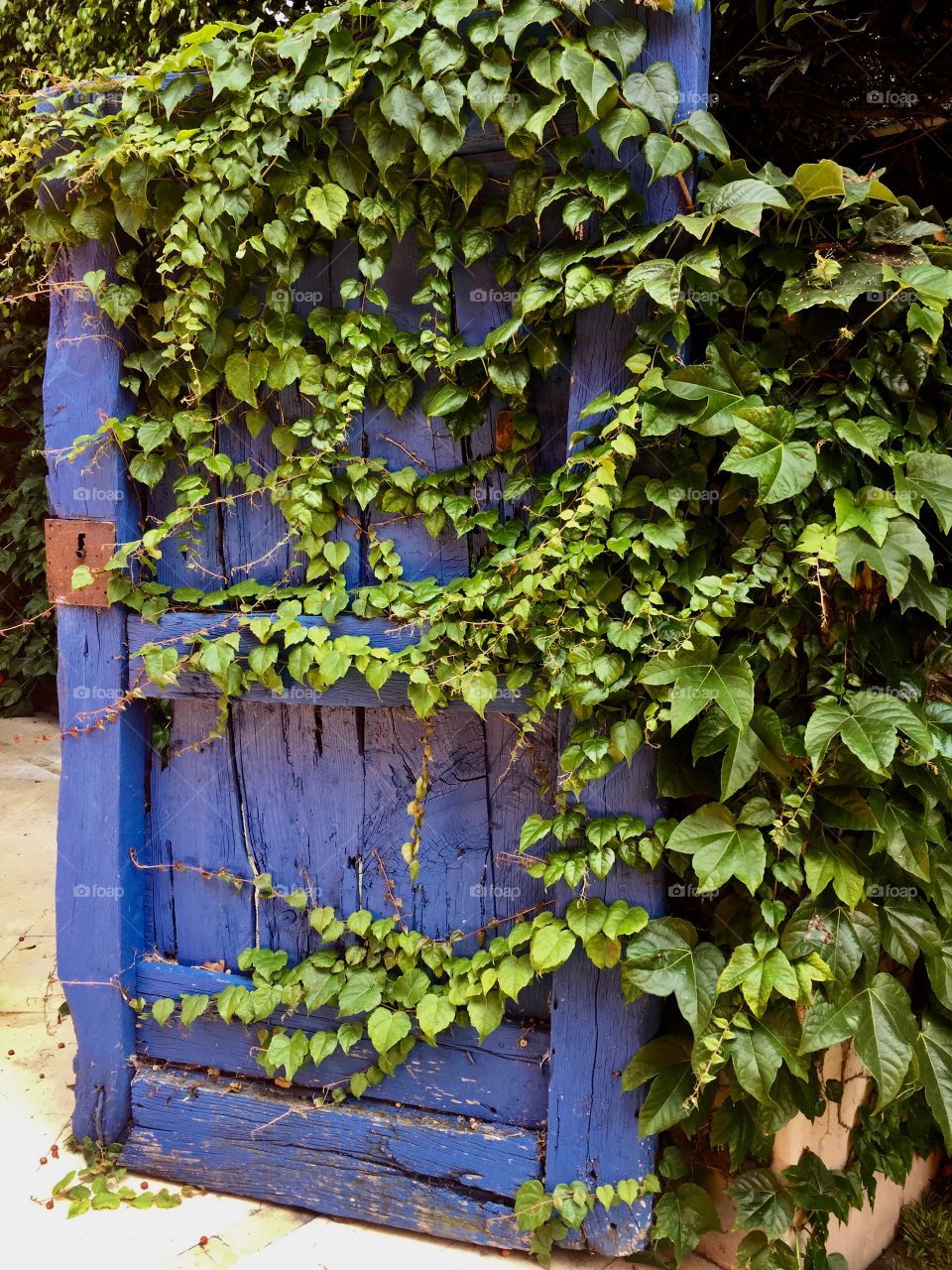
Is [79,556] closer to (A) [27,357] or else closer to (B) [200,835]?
(B) [200,835]

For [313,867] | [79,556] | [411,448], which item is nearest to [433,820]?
[313,867]

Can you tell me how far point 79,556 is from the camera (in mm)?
2211

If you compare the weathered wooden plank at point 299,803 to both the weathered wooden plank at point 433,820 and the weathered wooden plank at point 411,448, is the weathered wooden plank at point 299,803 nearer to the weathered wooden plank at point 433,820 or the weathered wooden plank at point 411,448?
the weathered wooden plank at point 433,820

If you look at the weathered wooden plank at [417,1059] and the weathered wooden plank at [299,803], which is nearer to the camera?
the weathered wooden plank at [417,1059]

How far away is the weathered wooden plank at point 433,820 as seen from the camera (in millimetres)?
2041

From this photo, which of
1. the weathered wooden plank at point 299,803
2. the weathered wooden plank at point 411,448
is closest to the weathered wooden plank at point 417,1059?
the weathered wooden plank at point 299,803

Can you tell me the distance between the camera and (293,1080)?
87.3 inches

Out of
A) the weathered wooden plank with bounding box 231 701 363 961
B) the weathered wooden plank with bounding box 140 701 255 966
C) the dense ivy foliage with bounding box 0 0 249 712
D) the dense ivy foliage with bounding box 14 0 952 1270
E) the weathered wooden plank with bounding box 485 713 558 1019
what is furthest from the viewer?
the dense ivy foliage with bounding box 0 0 249 712

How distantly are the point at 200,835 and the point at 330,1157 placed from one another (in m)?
0.78

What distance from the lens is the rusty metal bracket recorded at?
2193 millimetres

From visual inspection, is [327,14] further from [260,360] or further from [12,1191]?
[12,1191]

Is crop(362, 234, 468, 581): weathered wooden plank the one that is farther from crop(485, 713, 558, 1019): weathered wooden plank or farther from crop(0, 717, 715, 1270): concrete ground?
crop(0, 717, 715, 1270): concrete ground

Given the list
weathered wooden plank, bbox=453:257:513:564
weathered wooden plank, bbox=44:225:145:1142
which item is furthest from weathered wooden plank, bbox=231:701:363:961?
weathered wooden plank, bbox=453:257:513:564

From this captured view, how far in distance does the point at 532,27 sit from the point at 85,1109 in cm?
253
